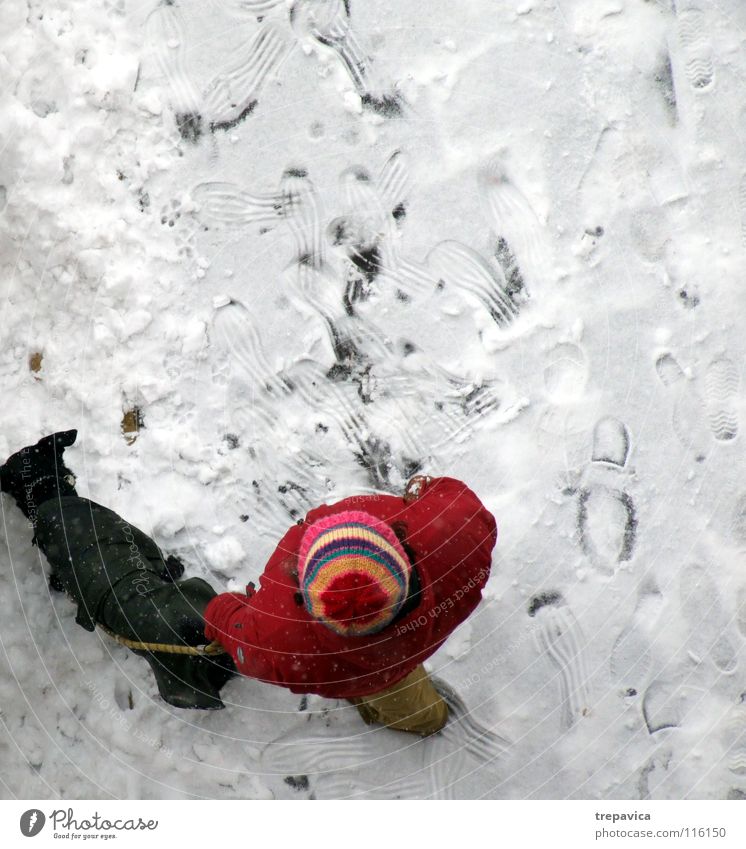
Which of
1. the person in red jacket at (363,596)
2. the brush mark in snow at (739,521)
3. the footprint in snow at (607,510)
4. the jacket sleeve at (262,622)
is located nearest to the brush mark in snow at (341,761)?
the person in red jacket at (363,596)

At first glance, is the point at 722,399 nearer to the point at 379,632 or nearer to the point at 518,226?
the point at 518,226

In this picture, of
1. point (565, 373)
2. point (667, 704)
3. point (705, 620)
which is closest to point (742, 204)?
→ point (565, 373)

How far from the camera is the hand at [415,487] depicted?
1.01m

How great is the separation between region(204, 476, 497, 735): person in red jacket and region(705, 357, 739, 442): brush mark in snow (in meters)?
0.41

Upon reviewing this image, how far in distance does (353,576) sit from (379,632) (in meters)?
0.12

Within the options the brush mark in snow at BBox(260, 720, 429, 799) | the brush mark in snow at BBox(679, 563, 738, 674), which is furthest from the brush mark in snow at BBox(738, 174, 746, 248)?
the brush mark in snow at BBox(260, 720, 429, 799)

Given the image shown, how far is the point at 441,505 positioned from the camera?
3.05 feet

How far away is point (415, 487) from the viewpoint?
1.08 m

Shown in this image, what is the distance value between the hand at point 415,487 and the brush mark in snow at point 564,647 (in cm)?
24

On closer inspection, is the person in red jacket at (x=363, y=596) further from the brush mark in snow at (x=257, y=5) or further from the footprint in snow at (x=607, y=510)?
the brush mark in snow at (x=257, y=5)

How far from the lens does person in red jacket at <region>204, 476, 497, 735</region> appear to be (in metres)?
0.72

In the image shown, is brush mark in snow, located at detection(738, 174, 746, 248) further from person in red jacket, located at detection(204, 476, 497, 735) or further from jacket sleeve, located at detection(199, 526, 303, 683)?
jacket sleeve, located at detection(199, 526, 303, 683)

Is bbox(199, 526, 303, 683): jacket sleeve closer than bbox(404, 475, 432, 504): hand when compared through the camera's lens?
Yes

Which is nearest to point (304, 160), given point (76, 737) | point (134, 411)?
point (134, 411)
